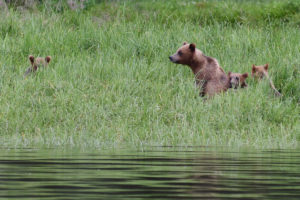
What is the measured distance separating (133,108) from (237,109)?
5.01 feet

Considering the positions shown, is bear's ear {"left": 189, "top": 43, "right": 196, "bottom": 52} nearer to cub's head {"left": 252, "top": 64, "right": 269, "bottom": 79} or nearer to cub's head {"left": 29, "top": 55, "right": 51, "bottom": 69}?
cub's head {"left": 252, "top": 64, "right": 269, "bottom": 79}

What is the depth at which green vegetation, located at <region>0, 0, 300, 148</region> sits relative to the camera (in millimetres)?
9375

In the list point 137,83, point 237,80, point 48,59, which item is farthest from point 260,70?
point 48,59

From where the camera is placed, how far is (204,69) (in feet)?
41.3

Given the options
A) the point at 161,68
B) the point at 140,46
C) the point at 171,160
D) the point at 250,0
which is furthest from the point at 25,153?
the point at 250,0

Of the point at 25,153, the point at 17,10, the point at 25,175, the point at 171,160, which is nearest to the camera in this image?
the point at 25,175

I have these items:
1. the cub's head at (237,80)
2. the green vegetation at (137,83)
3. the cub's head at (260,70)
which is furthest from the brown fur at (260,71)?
the cub's head at (237,80)

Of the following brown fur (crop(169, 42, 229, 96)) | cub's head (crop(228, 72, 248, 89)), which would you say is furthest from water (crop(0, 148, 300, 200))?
brown fur (crop(169, 42, 229, 96))

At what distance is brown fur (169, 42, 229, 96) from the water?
443cm

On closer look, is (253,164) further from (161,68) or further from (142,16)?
(142,16)

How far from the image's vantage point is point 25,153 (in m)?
7.45

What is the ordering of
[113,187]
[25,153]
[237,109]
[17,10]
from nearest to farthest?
[113,187] < [25,153] < [237,109] < [17,10]

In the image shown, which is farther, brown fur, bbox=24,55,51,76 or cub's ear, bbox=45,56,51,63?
cub's ear, bbox=45,56,51,63

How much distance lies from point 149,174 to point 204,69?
23.1ft
